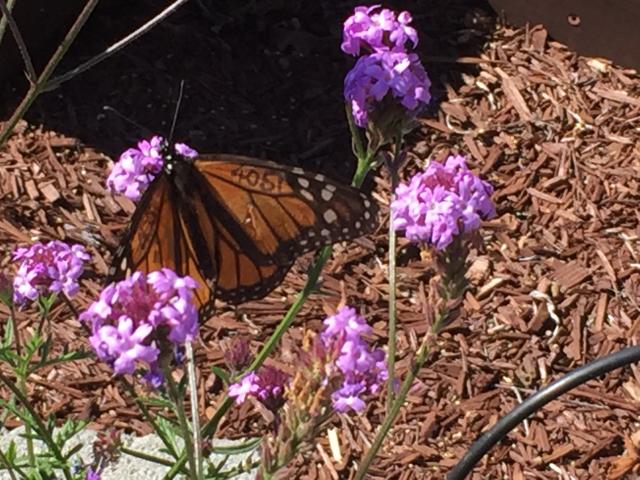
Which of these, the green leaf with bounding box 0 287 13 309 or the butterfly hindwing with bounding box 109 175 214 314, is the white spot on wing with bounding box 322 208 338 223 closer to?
the butterfly hindwing with bounding box 109 175 214 314

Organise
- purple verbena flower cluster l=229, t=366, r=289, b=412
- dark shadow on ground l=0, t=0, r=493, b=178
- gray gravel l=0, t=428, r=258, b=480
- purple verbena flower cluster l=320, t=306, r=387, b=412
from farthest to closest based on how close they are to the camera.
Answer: dark shadow on ground l=0, t=0, r=493, b=178
gray gravel l=0, t=428, r=258, b=480
purple verbena flower cluster l=229, t=366, r=289, b=412
purple verbena flower cluster l=320, t=306, r=387, b=412

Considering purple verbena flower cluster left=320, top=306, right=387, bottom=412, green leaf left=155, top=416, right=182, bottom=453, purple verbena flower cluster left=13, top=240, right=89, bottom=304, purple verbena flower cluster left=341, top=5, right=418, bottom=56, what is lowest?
green leaf left=155, top=416, right=182, bottom=453

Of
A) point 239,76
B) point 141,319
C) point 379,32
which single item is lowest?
point 141,319

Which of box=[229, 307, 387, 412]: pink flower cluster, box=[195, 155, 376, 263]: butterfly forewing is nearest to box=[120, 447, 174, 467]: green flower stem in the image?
box=[195, 155, 376, 263]: butterfly forewing

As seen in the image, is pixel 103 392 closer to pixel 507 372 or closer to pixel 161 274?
pixel 507 372

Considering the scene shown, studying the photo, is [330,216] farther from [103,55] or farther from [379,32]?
[103,55]

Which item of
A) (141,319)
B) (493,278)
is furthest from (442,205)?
(493,278)
